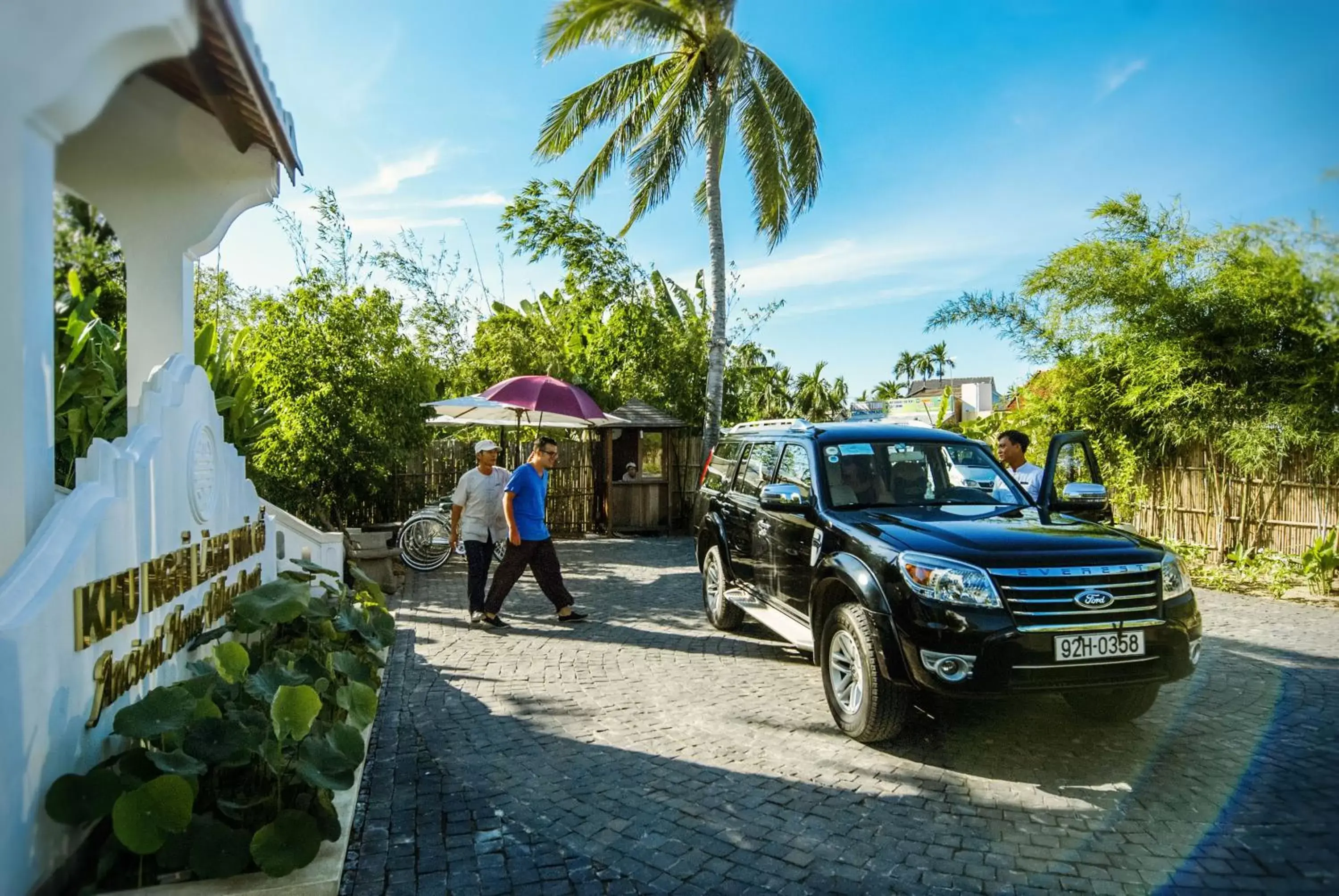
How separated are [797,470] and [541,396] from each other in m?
6.57

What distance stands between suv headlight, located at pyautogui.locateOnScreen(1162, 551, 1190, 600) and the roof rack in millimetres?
2674

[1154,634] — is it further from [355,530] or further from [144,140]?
[355,530]

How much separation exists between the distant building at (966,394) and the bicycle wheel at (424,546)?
1040 centimetres

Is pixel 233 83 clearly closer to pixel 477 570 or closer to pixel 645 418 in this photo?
pixel 477 570

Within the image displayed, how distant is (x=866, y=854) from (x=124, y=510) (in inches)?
130

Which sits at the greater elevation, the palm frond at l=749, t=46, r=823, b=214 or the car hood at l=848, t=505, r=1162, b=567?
the palm frond at l=749, t=46, r=823, b=214

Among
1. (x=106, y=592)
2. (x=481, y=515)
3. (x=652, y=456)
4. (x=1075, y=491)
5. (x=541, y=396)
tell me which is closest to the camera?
(x=106, y=592)

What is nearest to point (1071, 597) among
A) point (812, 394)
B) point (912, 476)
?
point (912, 476)

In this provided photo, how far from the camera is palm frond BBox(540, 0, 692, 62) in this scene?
13906mm


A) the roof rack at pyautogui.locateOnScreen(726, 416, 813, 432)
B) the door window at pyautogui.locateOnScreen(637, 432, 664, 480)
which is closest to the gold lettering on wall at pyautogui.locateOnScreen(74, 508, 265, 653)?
the roof rack at pyautogui.locateOnScreen(726, 416, 813, 432)

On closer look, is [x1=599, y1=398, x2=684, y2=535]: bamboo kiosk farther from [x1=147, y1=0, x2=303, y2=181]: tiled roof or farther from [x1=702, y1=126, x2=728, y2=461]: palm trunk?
[x1=147, y1=0, x2=303, y2=181]: tiled roof

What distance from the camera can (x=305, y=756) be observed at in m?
2.99

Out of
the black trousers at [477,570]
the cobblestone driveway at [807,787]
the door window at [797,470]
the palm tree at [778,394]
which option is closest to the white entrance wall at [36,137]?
the cobblestone driveway at [807,787]

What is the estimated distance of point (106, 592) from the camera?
113 inches
